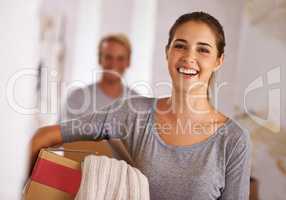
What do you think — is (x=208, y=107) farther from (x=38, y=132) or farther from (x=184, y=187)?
(x=38, y=132)

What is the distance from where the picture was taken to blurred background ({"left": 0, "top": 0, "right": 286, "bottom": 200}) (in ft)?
2.70

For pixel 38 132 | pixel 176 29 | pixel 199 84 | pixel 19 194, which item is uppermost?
pixel 176 29

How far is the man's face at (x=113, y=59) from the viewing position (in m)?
0.90

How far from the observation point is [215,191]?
31.4 inches

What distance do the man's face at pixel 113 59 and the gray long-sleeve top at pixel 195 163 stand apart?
0.12 metres

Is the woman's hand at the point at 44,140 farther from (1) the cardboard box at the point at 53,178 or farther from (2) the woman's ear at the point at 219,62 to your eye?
(2) the woman's ear at the point at 219,62

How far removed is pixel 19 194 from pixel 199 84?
1.58 ft

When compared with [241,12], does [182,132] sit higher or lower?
lower

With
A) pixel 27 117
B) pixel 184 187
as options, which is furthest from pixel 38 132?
pixel 184 187

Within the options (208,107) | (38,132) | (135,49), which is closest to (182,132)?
(208,107)

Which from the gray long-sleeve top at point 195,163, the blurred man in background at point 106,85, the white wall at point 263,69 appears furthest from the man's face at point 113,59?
the white wall at point 263,69

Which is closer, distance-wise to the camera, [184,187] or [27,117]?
[184,187]

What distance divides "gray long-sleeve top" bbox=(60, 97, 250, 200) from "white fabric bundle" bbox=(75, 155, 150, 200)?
4cm

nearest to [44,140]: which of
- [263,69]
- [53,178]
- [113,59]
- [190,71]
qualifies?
[53,178]
